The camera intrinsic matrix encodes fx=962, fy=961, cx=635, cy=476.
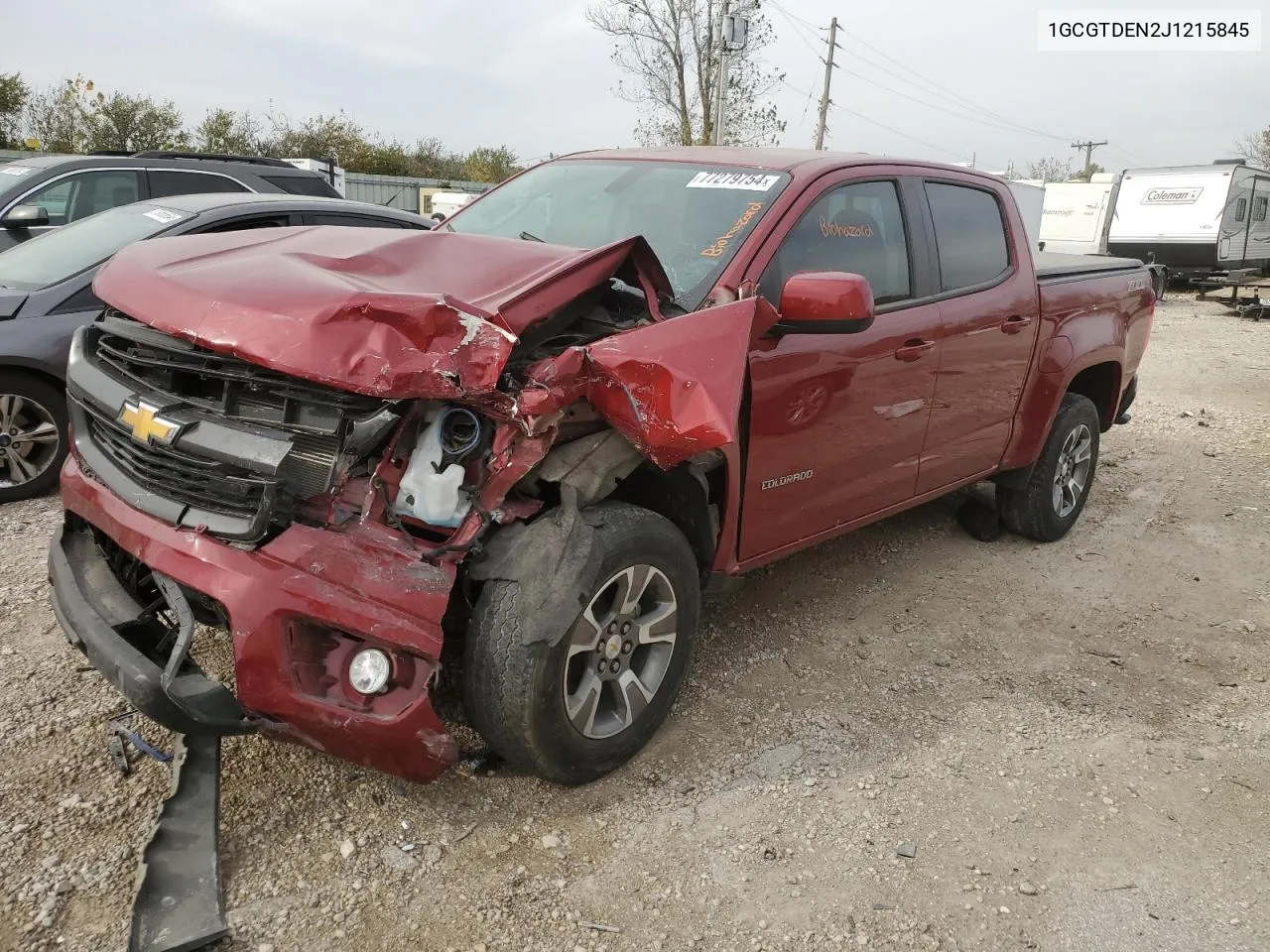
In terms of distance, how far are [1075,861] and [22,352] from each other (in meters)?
5.16

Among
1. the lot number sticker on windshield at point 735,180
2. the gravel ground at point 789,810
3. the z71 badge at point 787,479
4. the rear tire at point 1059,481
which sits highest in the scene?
the lot number sticker on windshield at point 735,180

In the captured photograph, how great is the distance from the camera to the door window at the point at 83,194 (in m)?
7.10

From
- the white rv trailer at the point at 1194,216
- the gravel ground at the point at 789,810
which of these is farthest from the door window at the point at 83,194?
the white rv trailer at the point at 1194,216

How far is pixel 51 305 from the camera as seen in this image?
16.6 feet

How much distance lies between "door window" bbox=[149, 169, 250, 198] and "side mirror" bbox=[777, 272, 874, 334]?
5932mm

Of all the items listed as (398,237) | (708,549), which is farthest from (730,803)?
(398,237)

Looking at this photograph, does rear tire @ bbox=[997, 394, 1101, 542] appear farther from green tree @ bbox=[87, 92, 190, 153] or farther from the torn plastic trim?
green tree @ bbox=[87, 92, 190, 153]

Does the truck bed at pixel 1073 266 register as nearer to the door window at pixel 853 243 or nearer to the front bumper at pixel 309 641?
the door window at pixel 853 243

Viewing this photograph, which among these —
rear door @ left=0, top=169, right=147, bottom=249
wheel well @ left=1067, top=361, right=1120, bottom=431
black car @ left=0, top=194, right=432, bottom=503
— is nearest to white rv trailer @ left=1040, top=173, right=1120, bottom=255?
wheel well @ left=1067, top=361, right=1120, bottom=431

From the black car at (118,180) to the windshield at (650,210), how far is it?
4247 millimetres

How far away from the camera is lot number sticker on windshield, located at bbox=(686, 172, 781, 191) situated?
3451 millimetres

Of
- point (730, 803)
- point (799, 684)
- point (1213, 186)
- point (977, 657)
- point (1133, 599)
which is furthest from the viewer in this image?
point (1213, 186)

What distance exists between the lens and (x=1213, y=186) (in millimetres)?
19766

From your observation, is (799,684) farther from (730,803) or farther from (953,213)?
(953,213)
